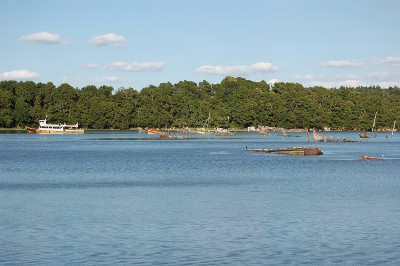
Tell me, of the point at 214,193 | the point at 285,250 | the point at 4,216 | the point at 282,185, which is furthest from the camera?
the point at 282,185

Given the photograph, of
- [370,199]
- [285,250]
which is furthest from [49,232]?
[370,199]

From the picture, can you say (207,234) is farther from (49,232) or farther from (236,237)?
(49,232)

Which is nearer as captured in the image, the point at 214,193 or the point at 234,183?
the point at 214,193

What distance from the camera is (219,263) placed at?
28984 mm

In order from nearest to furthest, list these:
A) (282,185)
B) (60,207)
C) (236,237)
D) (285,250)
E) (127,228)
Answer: (285,250)
(236,237)
(127,228)
(60,207)
(282,185)

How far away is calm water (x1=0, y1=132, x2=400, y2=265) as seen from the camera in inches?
1210

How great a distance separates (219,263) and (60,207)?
1943 centimetres

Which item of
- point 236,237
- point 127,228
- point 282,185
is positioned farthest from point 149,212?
point 282,185

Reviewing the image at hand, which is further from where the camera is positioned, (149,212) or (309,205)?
(309,205)

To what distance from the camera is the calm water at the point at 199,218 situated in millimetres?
30734

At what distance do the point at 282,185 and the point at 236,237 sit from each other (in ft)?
92.9

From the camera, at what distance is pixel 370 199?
5131 cm

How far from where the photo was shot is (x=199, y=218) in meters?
40.9

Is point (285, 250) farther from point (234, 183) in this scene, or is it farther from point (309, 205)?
point (234, 183)
